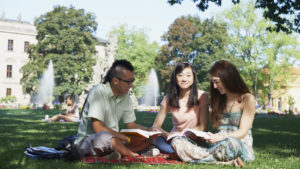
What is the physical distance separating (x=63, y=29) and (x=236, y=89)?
139 ft

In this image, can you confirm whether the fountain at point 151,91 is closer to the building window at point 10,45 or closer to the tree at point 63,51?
the tree at point 63,51

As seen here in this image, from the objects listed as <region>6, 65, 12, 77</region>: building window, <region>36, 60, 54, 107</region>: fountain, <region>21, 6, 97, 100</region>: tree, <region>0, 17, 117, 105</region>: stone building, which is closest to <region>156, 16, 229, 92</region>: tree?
<region>21, 6, 97, 100</region>: tree

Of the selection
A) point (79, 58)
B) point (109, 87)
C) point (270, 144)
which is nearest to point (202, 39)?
point (79, 58)

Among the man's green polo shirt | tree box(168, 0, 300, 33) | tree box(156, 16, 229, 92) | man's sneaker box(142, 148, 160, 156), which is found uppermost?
tree box(156, 16, 229, 92)

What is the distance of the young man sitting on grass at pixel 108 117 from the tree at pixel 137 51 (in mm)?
46139

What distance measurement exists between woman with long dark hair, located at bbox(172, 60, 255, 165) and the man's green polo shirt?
96 cm

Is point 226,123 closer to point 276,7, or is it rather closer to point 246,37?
point 276,7

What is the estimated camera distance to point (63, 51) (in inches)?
1781

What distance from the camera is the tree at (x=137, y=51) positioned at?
5212 cm

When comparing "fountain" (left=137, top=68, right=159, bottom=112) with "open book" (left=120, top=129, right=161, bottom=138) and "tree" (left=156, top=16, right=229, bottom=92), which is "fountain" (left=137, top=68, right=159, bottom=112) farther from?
"open book" (left=120, top=129, right=161, bottom=138)

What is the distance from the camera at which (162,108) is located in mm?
5520

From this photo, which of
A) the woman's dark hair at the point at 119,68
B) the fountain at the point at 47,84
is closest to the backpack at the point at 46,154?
the woman's dark hair at the point at 119,68

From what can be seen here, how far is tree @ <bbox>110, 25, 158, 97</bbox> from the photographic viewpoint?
52125mm

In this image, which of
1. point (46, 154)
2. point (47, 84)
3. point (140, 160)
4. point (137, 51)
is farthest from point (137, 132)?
point (137, 51)
